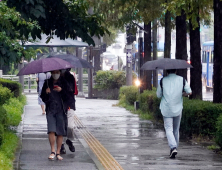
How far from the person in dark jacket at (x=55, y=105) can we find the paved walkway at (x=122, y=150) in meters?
0.45

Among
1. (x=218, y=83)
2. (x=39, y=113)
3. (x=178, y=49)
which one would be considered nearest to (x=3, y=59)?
(x=218, y=83)

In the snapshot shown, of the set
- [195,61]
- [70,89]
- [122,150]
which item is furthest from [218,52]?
[70,89]

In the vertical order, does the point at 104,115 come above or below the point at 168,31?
below

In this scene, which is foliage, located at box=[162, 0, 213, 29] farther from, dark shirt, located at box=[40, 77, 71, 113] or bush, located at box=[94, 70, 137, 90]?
bush, located at box=[94, 70, 137, 90]

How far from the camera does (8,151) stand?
8867 mm

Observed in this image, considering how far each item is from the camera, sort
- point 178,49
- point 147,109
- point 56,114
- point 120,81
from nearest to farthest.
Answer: point 56,114 → point 178,49 → point 147,109 → point 120,81

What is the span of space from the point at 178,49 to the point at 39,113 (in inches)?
221

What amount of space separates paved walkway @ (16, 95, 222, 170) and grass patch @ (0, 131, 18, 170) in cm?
17

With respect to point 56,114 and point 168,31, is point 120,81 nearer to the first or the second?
point 168,31

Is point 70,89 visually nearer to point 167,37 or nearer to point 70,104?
point 70,104

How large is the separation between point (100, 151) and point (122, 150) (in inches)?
17.5

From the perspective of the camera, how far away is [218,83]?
11.8m

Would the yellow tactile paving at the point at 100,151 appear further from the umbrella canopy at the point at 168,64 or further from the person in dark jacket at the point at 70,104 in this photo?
the umbrella canopy at the point at 168,64

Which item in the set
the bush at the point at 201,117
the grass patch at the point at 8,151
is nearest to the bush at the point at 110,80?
the bush at the point at 201,117
